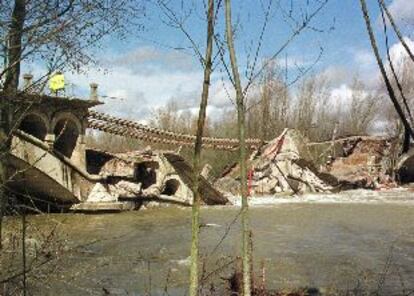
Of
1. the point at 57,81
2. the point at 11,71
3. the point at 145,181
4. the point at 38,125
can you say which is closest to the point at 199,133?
the point at 57,81

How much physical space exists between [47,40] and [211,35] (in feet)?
3.19

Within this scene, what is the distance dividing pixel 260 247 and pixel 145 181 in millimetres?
12016

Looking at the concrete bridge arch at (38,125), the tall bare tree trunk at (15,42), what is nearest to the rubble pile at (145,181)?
the concrete bridge arch at (38,125)

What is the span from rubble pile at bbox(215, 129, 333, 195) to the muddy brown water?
5774 millimetres

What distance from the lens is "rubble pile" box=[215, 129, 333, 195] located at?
27.7m

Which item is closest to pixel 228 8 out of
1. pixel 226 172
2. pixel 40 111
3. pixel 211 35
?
pixel 211 35

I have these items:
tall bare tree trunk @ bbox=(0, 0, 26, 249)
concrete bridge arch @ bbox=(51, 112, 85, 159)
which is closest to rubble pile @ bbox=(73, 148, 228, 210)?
concrete bridge arch @ bbox=(51, 112, 85, 159)

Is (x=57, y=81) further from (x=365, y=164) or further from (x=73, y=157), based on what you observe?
(x=365, y=164)

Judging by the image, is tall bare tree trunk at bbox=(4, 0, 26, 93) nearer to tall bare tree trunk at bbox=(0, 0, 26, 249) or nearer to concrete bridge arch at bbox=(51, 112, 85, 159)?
tall bare tree trunk at bbox=(0, 0, 26, 249)

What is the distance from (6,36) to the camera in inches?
148

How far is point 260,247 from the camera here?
38.9 feet

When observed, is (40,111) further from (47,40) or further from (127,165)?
(47,40)

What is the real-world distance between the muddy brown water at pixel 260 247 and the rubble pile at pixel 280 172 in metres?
5.77

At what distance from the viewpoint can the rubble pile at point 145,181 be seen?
2184cm
